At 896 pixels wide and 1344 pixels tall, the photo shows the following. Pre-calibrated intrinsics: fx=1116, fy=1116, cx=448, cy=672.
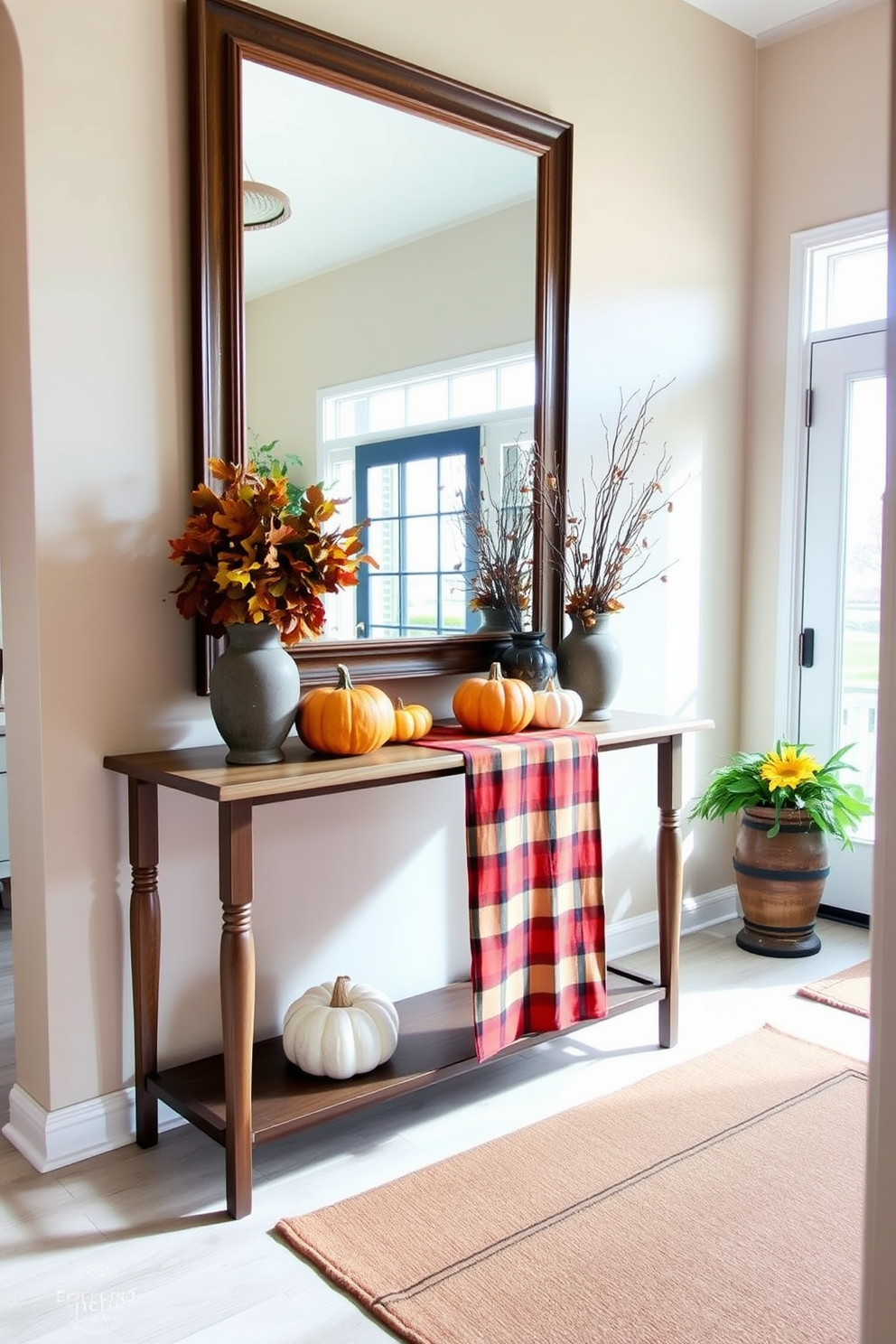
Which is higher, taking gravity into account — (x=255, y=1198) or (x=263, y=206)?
(x=263, y=206)

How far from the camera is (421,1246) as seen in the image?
196 cm

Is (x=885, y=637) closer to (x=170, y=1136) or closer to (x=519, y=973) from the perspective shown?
(x=519, y=973)

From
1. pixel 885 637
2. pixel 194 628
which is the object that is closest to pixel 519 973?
pixel 194 628

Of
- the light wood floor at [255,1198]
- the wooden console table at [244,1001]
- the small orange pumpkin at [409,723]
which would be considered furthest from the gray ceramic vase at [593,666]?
the light wood floor at [255,1198]

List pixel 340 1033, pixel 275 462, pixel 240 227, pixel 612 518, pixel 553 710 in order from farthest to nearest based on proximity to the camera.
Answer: pixel 612 518
pixel 553 710
pixel 275 462
pixel 240 227
pixel 340 1033

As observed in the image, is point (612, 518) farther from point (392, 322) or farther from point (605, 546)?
point (392, 322)

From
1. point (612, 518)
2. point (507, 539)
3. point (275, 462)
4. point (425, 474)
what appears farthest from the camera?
point (612, 518)

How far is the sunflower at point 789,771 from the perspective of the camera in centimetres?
350

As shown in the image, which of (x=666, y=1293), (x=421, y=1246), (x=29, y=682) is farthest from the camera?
(x=29, y=682)

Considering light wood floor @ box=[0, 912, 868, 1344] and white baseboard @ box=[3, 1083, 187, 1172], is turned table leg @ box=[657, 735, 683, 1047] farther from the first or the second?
white baseboard @ box=[3, 1083, 187, 1172]

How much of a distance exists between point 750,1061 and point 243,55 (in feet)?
8.49

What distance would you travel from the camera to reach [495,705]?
257 centimetres

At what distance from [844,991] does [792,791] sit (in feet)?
2.05

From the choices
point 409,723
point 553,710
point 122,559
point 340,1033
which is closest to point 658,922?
point 553,710
